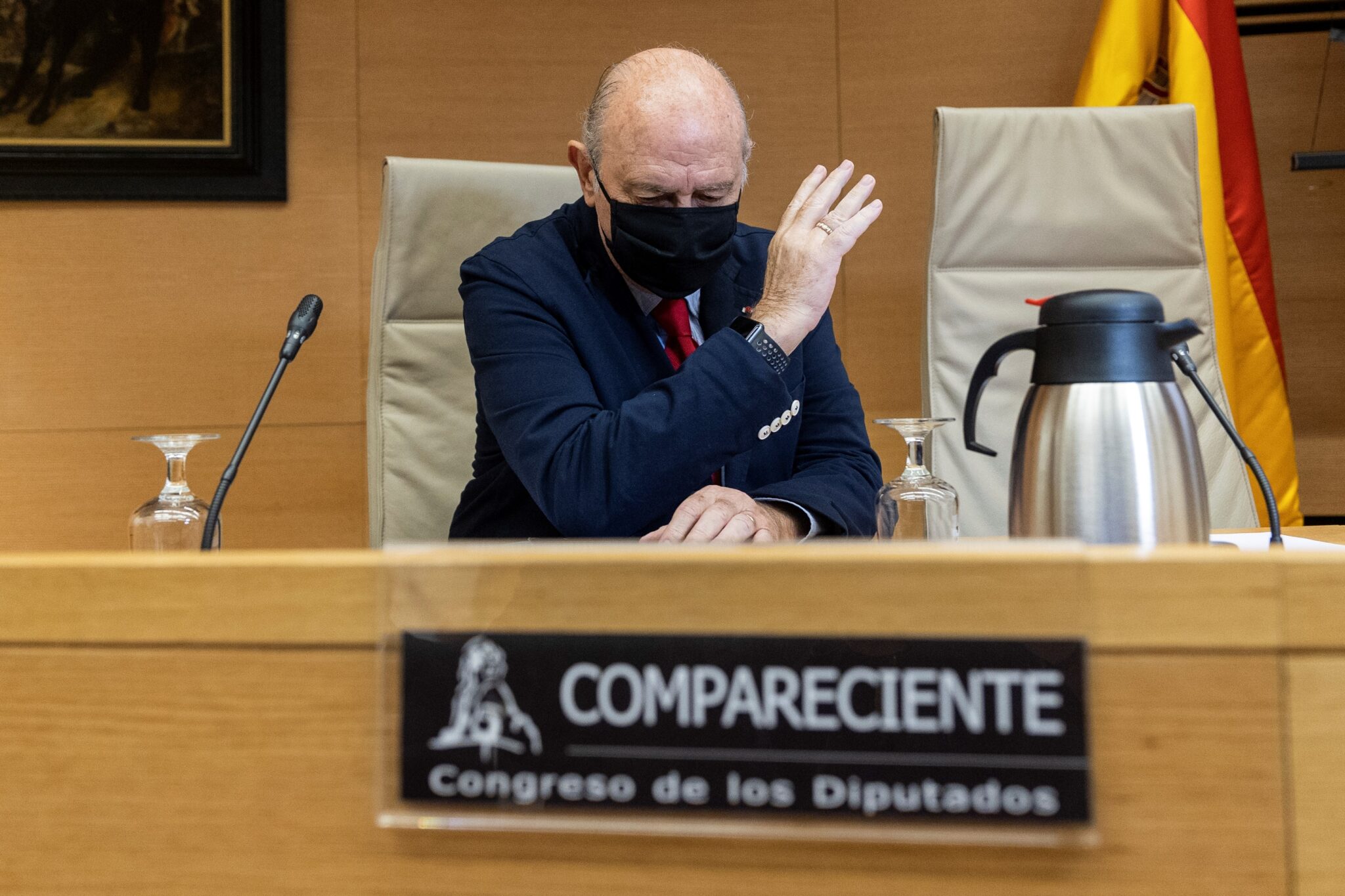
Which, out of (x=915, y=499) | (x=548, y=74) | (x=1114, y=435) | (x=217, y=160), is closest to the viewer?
(x=1114, y=435)

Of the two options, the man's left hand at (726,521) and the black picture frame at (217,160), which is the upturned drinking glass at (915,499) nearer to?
the man's left hand at (726,521)

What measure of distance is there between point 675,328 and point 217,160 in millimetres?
1563

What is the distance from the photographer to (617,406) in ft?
4.90

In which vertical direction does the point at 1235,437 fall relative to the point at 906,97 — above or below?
below

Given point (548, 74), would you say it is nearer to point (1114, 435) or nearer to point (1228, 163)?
point (1228, 163)

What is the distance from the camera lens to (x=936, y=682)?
45 centimetres

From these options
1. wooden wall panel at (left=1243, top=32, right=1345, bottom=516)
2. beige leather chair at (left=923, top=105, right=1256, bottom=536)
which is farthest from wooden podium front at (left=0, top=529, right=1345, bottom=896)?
wooden wall panel at (left=1243, top=32, right=1345, bottom=516)

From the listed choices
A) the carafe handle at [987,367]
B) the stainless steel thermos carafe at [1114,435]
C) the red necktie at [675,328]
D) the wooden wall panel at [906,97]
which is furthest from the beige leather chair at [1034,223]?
the stainless steel thermos carafe at [1114,435]

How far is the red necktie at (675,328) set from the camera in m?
1.58

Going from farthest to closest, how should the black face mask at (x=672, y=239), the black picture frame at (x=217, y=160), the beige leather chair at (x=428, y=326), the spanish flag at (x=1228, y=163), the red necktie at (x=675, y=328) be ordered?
the black picture frame at (x=217, y=160) → the spanish flag at (x=1228, y=163) → the beige leather chair at (x=428, y=326) → the red necktie at (x=675, y=328) → the black face mask at (x=672, y=239)

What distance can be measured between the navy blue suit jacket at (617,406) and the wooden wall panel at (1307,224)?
1.58 meters

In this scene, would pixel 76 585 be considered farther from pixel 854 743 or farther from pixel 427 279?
pixel 427 279

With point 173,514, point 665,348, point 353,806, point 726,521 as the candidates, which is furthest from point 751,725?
point 665,348

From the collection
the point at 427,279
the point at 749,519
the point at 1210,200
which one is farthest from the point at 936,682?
the point at 1210,200
